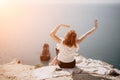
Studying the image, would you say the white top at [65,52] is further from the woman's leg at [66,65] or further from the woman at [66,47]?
the woman's leg at [66,65]

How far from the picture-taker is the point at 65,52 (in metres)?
9.00

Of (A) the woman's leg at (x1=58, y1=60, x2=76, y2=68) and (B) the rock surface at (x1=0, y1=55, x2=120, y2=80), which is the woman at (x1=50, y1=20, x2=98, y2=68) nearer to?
(A) the woman's leg at (x1=58, y1=60, x2=76, y2=68)

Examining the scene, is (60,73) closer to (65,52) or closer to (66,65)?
(66,65)

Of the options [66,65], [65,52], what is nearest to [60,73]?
[66,65]

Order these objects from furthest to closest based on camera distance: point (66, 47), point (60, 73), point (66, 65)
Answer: point (66, 65) → point (66, 47) → point (60, 73)

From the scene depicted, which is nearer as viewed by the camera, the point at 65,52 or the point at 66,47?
the point at 66,47

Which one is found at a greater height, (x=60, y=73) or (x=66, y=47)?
(x=66, y=47)

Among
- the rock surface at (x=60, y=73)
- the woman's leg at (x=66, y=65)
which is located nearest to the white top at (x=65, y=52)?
the woman's leg at (x=66, y=65)

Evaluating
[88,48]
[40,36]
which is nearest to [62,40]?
[88,48]

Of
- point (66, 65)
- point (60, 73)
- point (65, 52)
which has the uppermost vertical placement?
point (65, 52)

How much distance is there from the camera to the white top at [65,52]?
891 cm

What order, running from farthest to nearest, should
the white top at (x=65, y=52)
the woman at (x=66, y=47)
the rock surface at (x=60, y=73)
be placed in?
the white top at (x=65, y=52)
the woman at (x=66, y=47)
the rock surface at (x=60, y=73)

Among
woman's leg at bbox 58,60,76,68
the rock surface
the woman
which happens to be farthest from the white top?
the rock surface

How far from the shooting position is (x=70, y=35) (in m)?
8.59
